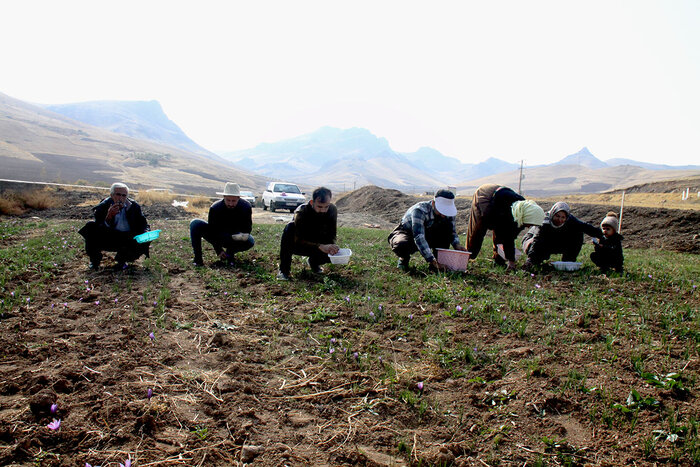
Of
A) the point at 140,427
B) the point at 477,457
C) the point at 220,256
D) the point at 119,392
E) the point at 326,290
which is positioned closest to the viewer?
the point at 477,457

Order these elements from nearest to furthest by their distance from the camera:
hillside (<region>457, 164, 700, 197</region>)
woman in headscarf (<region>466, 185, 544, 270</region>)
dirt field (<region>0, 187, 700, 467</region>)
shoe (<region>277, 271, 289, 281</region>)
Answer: dirt field (<region>0, 187, 700, 467</region>) → shoe (<region>277, 271, 289, 281</region>) → woman in headscarf (<region>466, 185, 544, 270</region>) → hillside (<region>457, 164, 700, 197</region>)

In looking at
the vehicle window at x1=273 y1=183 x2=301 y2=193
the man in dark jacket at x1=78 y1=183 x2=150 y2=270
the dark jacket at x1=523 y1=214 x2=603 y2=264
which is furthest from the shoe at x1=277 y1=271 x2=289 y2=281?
the vehicle window at x1=273 y1=183 x2=301 y2=193

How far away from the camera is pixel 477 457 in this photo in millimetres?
2268

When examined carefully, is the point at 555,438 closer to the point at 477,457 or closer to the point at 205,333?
the point at 477,457

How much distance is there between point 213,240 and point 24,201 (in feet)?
47.2

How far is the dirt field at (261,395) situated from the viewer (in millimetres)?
2268

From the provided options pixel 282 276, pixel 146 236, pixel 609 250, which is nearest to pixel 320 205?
pixel 282 276

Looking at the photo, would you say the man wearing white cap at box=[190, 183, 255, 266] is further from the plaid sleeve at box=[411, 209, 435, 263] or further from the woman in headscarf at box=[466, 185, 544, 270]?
the woman in headscarf at box=[466, 185, 544, 270]

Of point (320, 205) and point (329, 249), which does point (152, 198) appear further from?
point (329, 249)

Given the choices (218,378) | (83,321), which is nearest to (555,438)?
(218,378)

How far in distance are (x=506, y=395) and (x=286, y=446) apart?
157cm

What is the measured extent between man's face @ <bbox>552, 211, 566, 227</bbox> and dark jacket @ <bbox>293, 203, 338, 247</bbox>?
3.74m

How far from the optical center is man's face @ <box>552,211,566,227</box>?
22.0 ft

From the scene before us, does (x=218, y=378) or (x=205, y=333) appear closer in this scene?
(x=218, y=378)
